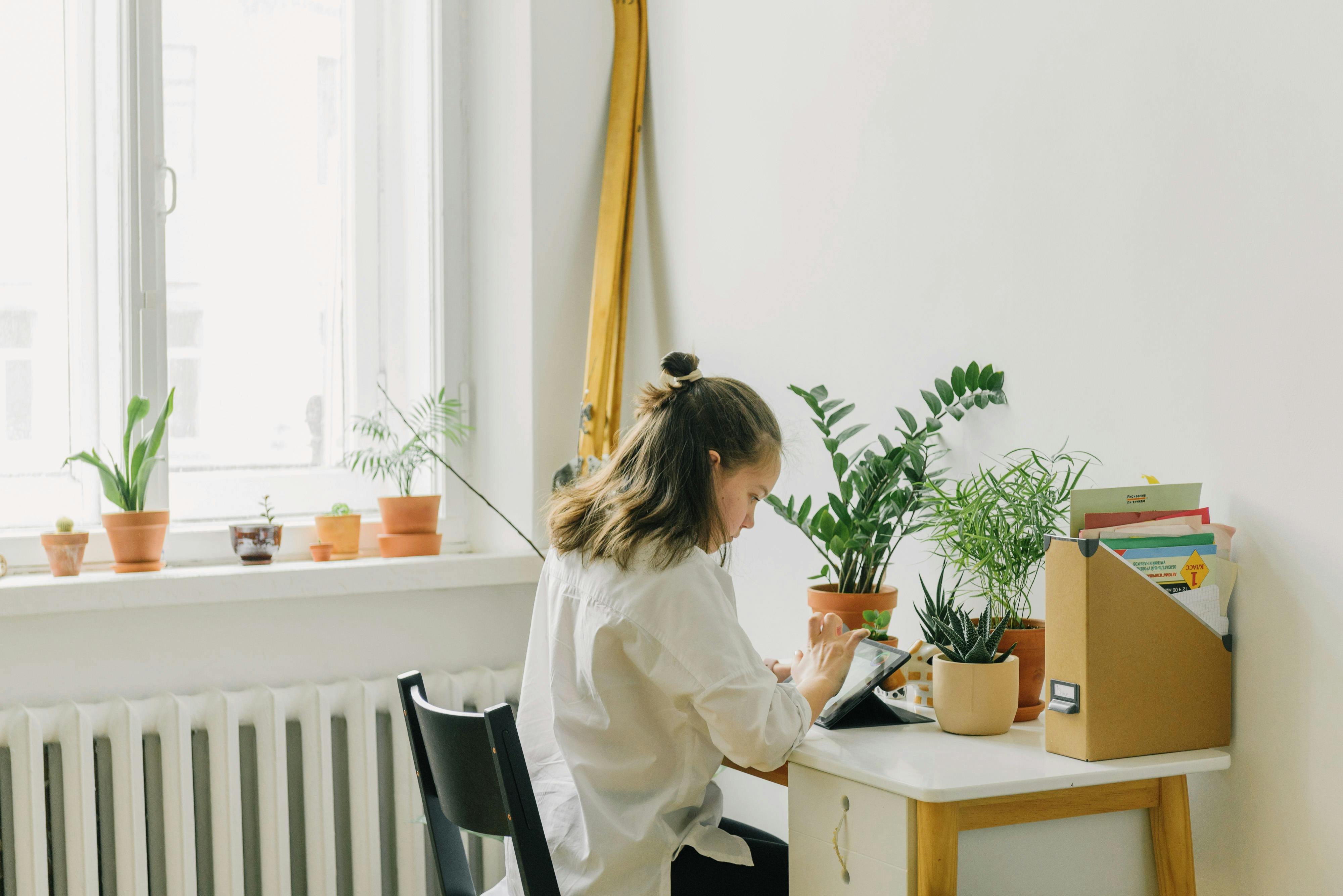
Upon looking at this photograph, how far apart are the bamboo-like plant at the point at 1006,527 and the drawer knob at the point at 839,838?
0.30 m

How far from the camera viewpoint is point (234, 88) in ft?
8.36

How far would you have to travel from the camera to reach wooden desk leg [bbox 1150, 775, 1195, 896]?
1339mm

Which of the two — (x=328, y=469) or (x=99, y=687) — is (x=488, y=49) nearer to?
(x=328, y=469)

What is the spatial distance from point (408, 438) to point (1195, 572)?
1837 millimetres

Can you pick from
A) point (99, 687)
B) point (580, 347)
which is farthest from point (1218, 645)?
point (99, 687)

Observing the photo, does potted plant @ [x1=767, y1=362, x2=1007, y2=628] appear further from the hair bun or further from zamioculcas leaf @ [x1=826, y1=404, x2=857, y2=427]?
the hair bun

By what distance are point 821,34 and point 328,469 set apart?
142cm

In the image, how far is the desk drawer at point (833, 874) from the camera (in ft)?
4.14

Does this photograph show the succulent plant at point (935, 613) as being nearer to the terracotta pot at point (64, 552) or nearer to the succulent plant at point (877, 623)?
the succulent plant at point (877, 623)

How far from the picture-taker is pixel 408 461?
2.62 metres

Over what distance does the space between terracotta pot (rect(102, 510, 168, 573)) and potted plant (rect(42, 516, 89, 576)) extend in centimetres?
6

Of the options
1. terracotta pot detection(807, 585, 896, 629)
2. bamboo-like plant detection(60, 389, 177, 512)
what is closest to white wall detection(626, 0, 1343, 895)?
terracotta pot detection(807, 585, 896, 629)

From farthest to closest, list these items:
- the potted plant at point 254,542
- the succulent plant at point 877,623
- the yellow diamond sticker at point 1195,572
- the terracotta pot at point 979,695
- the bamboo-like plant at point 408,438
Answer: the bamboo-like plant at point 408,438 < the potted plant at point 254,542 < the succulent plant at point 877,623 < the terracotta pot at point 979,695 < the yellow diamond sticker at point 1195,572

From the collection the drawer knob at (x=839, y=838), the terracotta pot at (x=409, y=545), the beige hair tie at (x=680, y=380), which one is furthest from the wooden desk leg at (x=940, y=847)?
the terracotta pot at (x=409, y=545)
